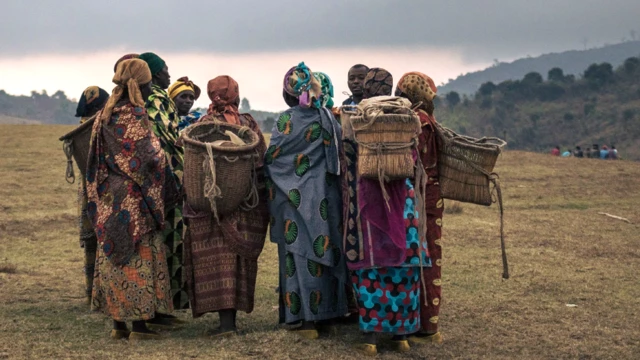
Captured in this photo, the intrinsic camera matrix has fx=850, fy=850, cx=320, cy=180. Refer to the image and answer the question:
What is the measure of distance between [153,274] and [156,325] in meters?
0.78

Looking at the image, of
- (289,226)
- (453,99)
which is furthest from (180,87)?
(453,99)

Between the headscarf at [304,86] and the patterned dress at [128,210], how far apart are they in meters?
1.10

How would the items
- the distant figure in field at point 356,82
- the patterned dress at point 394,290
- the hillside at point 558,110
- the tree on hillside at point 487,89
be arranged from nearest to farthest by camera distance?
the patterned dress at point 394,290, the distant figure in field at point 356,82, the hillside at point 558,110, the tree on hillside at point 487,89

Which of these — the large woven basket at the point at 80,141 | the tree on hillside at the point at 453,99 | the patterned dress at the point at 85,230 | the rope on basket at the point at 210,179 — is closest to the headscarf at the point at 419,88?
the rope on basket at the point at 210,179

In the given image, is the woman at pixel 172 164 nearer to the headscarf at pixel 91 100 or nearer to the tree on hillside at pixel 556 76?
the headscarf at pixel 91 100

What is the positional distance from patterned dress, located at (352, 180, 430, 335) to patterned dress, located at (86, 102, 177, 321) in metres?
1.52

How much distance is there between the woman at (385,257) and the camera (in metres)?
5.97

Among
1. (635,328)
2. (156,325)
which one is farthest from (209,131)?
(635,328)

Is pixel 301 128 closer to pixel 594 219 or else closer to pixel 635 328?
pixel 635 328

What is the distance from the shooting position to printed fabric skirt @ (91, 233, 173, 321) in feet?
20.5

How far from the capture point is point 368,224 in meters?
6.04

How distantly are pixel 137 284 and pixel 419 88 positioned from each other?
101 inches

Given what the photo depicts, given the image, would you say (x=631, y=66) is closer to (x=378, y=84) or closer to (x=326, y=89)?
(x=378, y=84)

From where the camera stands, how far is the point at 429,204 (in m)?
6.42
